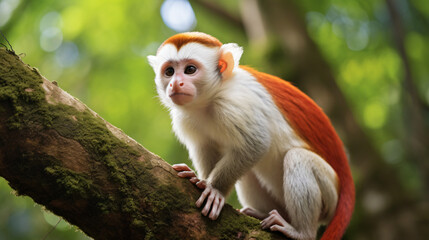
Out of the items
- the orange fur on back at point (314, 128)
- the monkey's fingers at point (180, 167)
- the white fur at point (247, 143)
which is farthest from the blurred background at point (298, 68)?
the monkey's fingers at point (180, 167)

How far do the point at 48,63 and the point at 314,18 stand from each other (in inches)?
282

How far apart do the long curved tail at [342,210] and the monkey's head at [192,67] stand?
6.79 feet

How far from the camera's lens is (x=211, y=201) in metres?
3.81

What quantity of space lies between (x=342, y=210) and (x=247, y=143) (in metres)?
1.55

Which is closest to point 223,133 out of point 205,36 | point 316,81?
point 205,36

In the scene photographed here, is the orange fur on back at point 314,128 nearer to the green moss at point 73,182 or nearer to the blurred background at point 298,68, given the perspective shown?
the green moss at point 73,182

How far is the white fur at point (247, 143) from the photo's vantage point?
4473 mm

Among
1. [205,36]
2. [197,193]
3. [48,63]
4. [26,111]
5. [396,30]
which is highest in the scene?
[396,30]

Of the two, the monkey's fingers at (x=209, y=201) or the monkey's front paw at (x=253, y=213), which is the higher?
the monkey's fingers at (x=209, y=201)

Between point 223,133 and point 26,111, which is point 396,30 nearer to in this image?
point 223,133

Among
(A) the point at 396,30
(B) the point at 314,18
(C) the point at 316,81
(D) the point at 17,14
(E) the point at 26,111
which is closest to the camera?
(E) the point at 26,111

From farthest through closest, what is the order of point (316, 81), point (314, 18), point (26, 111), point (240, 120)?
point (314, 18) → point (316, 81) → point (240, 120) → point (26, 111)

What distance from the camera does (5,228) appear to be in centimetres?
857

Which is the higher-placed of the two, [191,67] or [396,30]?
[396,30]
